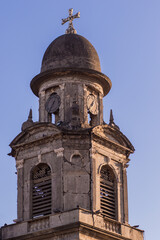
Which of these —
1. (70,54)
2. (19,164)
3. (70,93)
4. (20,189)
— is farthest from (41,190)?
(70,54)

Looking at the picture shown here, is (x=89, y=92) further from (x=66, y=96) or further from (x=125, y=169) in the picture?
(x=125, y=169)

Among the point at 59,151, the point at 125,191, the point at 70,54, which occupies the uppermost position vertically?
the point at 70,54

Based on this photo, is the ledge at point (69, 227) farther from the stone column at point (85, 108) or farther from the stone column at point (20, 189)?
the stone column at point (85, 108)

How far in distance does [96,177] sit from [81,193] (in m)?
1.28

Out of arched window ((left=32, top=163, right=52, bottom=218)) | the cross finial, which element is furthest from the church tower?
the cross finial

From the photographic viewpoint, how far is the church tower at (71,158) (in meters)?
37.0

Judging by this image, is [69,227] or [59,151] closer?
[69,227]

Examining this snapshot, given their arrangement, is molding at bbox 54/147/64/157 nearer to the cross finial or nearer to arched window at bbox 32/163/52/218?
arched window at bbox 32/163/52/218

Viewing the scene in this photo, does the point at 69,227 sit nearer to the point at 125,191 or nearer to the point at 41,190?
the point at 41,190

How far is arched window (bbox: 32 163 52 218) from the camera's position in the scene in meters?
38.1

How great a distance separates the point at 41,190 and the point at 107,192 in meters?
3.28

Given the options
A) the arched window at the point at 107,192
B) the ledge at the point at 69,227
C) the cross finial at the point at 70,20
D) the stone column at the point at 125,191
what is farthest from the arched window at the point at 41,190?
the cross finial at the point at 70,20

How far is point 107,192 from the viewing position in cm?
3912

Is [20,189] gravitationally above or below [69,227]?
above
